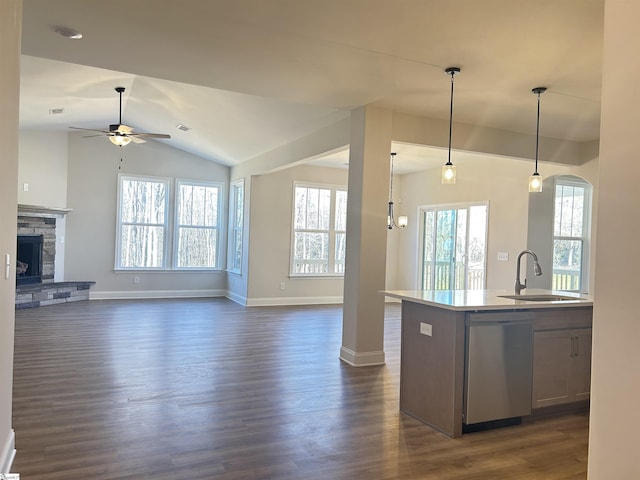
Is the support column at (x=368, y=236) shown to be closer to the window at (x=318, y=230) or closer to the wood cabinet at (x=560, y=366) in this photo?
the wood cabinet at (x=560, y=366)

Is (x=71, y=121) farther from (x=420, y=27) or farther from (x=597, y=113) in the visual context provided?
(x=597, y=113)

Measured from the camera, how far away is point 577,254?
6.90 metres

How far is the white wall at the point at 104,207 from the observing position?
863cm

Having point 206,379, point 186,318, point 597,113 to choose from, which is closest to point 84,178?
point 186,318

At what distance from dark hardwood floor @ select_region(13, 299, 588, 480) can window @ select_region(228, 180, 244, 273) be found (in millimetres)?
3712

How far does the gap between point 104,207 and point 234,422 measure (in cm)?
695

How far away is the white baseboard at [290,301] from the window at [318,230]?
49 cm

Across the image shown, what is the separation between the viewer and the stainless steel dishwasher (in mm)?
3098

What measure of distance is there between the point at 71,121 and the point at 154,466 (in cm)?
715

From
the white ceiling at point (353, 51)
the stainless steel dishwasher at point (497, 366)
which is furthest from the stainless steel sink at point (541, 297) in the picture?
the white ceiling at point (353, 51)

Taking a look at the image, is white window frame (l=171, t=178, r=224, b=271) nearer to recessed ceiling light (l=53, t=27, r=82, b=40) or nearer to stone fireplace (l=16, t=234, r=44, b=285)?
stone fireplace (l=16, t=234, r=44, b=285)

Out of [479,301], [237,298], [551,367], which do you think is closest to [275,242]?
[237,298]

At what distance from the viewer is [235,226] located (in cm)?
944

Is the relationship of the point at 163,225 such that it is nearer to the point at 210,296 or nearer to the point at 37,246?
the point at 210,296
